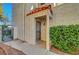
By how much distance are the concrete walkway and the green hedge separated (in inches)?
7.0

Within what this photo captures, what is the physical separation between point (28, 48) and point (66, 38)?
0.58 metres

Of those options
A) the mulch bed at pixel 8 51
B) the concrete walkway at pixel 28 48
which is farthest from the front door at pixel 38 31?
the mulch bed at pixel 8 51

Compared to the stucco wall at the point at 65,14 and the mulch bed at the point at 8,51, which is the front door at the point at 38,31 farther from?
the mulch bed at the point at 8,51

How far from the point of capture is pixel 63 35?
2.35 m

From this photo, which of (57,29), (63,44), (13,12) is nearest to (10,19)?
(13,12)

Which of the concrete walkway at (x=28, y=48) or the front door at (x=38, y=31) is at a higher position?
the front door at (x=38, y=31)

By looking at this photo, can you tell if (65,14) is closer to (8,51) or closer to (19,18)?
(19,18)

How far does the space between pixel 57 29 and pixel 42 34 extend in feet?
→ 0.77

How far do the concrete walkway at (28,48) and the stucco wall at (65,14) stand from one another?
42 cm

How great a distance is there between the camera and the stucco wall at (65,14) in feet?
7.45

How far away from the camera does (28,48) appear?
2375 millimetres

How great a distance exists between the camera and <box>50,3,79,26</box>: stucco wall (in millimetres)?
2271

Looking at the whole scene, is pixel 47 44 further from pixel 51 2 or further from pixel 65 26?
pixel 51 2

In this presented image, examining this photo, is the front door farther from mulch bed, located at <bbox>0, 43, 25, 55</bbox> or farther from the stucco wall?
mulch bed, located at <bbox>0, 43, 25, 55</bbox>
